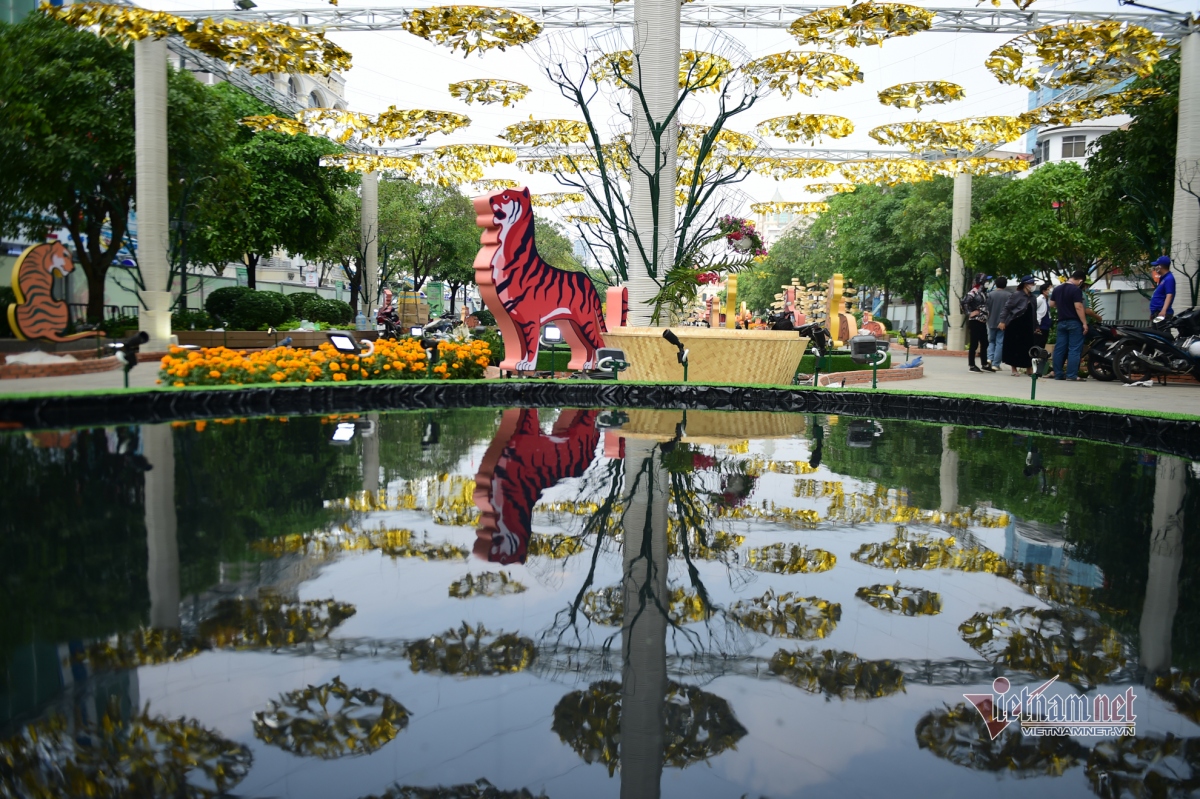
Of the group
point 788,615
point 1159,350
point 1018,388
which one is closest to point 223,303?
point 1018,388

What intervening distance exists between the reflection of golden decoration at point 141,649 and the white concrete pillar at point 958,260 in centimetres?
2519

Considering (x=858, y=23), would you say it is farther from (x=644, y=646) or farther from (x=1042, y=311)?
(x=644, y=646)

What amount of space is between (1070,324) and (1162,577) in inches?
416

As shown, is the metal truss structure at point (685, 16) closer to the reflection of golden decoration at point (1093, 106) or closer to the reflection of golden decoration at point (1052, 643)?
the reflection of golden decoration at point (1093, 106)

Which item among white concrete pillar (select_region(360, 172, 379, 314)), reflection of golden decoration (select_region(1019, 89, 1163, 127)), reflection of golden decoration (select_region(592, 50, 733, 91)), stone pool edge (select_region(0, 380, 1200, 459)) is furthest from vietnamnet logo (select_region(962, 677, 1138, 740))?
white concrete pillar (select_region(360, 172, 379, 314))

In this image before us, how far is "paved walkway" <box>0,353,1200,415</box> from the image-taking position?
373 inches

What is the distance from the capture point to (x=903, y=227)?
33.7 metres

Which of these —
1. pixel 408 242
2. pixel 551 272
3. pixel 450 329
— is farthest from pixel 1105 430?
pixel 408 242

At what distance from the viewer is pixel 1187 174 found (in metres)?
13.9

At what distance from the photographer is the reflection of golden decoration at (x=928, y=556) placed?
3658 millimetres

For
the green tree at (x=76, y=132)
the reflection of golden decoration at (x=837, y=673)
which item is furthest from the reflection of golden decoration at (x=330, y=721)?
the green tree at (x=76, y=132)

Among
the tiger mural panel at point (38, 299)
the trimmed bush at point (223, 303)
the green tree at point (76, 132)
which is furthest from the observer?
the trimmed bush at point (223, 303)

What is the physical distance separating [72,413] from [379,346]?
347cm

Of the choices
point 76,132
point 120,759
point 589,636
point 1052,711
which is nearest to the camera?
point 120,759
